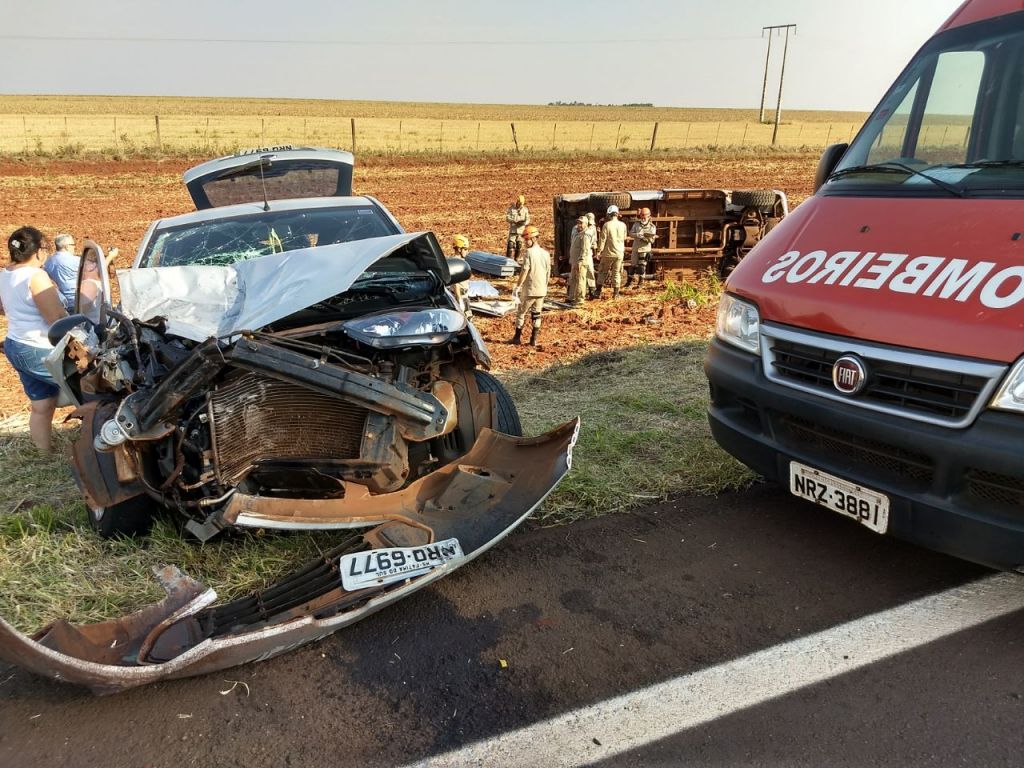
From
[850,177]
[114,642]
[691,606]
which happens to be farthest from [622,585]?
[850,177]

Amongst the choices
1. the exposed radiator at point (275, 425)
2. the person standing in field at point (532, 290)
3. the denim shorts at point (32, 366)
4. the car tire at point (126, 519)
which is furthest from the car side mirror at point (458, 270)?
the person standing in field at point (532, 290)

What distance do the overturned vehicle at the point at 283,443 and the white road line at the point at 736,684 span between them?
2.39 feet

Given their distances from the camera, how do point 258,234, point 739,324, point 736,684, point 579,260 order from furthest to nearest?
point 579,260 → point 258,234 → point 739,324 → point 736,684

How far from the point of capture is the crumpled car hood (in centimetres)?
331

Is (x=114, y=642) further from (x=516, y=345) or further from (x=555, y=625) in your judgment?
(x=516, y=345)

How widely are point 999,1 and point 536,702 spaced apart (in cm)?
396

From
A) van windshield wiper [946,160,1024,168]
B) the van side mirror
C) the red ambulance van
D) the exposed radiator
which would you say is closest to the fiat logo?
the red ambulance van

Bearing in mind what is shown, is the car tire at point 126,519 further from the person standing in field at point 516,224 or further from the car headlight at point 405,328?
the person standing in field at point 516,224

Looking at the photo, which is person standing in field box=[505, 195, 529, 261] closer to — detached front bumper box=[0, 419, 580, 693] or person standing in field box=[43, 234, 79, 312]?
person standing in field box=[43, 234, 79, 312]

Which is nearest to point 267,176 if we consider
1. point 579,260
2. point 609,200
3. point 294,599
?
point 294,599

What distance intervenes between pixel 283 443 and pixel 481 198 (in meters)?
18.0

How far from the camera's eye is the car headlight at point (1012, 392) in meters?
2.38

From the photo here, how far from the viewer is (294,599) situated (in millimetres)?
2910

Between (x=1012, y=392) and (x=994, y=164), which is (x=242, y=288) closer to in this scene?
(x=1012, y=392)
